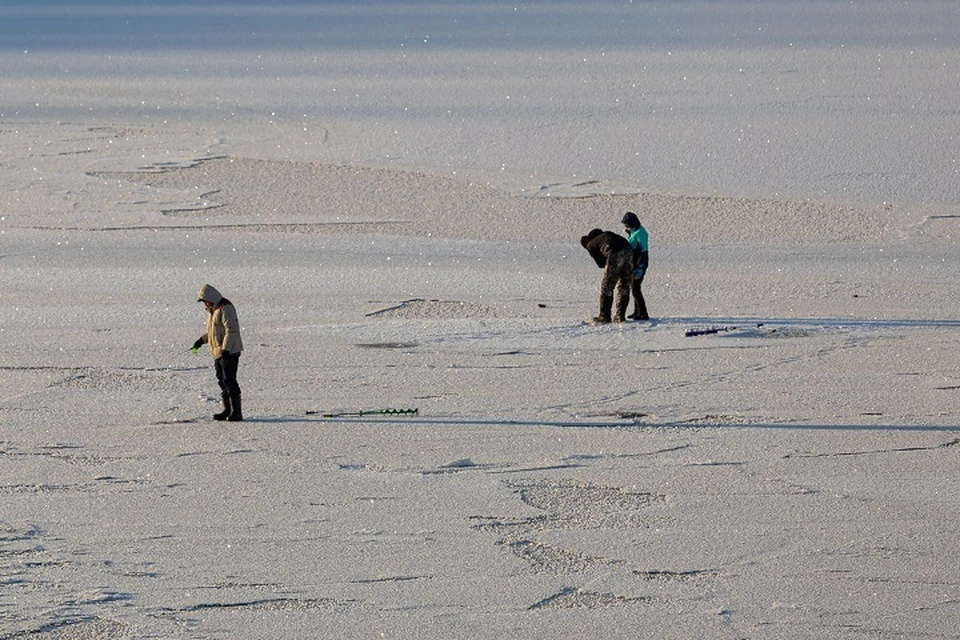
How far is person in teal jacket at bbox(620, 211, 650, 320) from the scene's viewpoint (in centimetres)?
→ 1280

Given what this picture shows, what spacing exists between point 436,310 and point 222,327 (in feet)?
12.7

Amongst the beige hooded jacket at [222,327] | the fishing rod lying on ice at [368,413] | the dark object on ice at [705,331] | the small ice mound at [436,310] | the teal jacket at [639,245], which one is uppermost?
the teal jacket at [639,245]

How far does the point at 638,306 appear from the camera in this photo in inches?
504

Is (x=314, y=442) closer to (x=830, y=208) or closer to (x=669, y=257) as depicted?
(x=669, y=257)

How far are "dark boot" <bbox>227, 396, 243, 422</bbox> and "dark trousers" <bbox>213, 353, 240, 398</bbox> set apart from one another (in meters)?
0.03

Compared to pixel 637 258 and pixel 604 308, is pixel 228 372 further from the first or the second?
pixel 637 258

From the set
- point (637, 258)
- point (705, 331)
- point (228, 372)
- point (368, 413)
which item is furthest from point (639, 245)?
point (228, 372)

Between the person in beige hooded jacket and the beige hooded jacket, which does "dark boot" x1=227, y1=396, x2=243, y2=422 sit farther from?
the beige hooded jacket

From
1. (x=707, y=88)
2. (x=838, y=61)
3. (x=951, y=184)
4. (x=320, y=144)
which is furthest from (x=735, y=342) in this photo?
(x=838, y=61)

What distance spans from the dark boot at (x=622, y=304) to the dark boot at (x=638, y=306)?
0.09 m

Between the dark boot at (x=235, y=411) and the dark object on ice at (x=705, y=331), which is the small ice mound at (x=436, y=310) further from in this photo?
the dark boot at (x=235, y=411)

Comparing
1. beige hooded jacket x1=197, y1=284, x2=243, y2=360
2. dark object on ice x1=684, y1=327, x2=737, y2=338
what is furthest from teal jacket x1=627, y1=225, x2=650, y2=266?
beige hooded jacket x1=197, y1=284, x2=243, y2=360

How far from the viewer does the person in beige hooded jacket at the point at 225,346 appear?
31.5ft

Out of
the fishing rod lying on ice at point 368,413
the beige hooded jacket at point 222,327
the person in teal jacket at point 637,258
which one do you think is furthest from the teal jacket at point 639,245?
the beige hooded jacket at point 222,327
